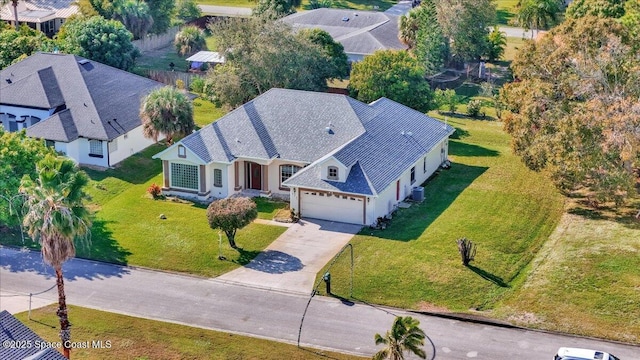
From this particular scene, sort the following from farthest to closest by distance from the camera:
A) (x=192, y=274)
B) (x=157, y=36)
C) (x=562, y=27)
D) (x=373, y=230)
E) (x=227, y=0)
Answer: (x=227, y=0) < (x=157, y=36) < (x=562, y=27) < (x=373, y=230) < (x=192, y=274)

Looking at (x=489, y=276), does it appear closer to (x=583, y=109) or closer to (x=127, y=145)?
(x=583, y=109)

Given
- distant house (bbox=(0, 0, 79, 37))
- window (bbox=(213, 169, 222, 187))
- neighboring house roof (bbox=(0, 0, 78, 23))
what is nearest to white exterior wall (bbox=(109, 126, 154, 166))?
window (bbox=(213, 169, 222, 187))

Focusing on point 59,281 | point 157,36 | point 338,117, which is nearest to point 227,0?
point 157,36

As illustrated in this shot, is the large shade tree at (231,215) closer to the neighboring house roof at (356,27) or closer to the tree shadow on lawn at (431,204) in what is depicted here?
the tree shadow on lawn at (431,204)

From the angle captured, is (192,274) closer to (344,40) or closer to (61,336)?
(61,336)

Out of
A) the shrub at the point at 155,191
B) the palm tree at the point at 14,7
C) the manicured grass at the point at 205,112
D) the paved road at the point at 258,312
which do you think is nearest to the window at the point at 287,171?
the shrub at the point at 155,191

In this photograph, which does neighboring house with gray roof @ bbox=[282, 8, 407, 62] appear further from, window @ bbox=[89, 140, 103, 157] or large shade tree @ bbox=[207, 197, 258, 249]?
large shade tree @ bbox=[207, 197, 258, 249]
